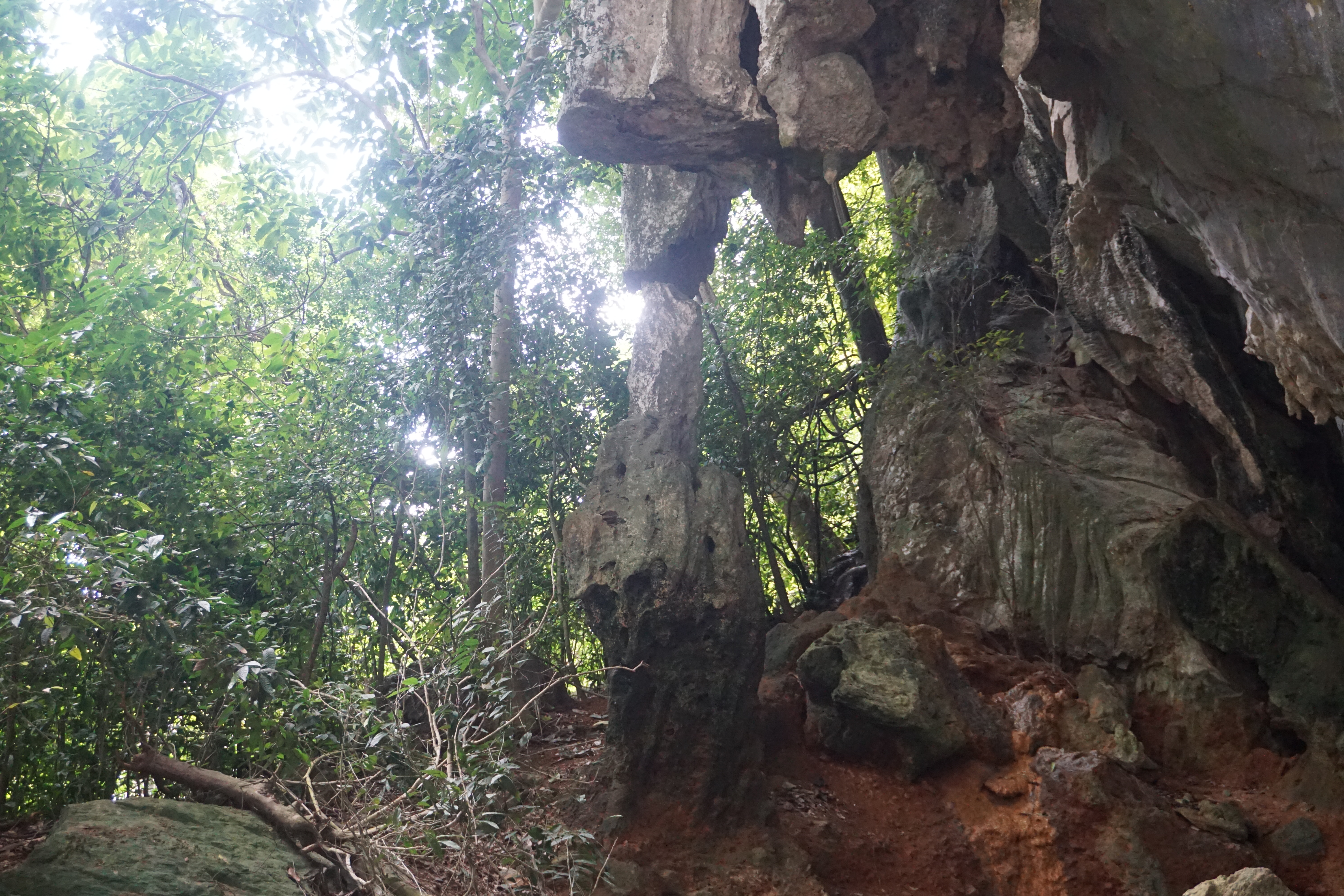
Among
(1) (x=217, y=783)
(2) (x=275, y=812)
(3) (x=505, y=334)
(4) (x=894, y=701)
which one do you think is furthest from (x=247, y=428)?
(4) (x=894, y=701)

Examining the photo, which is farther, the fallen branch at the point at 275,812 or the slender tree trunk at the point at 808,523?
the slender tree trunk at the point at 808,523

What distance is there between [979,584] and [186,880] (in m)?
6.60

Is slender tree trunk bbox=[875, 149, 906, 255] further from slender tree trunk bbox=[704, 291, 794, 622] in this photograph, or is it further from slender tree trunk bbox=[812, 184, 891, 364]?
slender tree trunk bbox=[704, 291, 794, 622]

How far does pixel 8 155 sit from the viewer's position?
20.9 feet

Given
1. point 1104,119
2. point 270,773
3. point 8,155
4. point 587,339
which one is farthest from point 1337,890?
point 8,155

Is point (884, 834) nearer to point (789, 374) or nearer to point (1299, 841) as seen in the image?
point (1299, 841)

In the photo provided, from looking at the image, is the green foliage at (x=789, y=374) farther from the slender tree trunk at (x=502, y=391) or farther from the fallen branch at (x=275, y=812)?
the fallen branch at (x=275, y=812)

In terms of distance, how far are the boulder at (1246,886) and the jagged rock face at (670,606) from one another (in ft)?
8.67

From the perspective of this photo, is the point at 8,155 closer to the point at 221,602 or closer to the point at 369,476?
the point at 369,476

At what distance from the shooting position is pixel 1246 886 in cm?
475

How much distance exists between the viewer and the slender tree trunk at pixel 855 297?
10016mm

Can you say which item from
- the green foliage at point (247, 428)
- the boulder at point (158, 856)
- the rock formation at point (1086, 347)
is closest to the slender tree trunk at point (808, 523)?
the rock formation at point (1086, 347)

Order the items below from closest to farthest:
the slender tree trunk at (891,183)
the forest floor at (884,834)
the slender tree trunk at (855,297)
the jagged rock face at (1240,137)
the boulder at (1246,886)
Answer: the jagged rock face at (1240,137)
the boulder at (1246,886)
the forest floor at (884,834)
the slender tree trunk at (855,297)
the slender tree trunk at (891,183)

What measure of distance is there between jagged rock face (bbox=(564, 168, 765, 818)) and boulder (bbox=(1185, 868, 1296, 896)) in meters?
2.64
